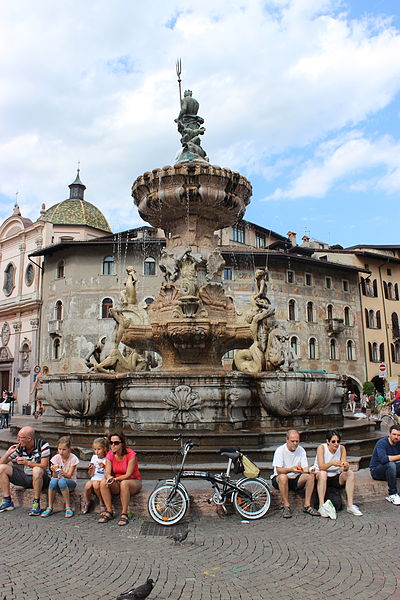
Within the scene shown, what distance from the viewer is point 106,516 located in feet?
19.1

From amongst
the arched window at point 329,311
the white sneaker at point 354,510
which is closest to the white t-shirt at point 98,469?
the white sneaker at point 354,510

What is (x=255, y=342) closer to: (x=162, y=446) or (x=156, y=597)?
(x=162, y=446)

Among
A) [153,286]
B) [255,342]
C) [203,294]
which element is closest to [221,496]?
[255,342]

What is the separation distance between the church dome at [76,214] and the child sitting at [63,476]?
135 ft

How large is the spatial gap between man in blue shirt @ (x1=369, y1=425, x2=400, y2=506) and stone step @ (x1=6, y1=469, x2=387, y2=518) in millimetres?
117

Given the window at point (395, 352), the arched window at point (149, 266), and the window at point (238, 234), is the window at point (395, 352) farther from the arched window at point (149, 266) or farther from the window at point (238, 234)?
the arched window at point (149, 266)

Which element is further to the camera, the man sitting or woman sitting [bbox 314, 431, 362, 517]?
the man sitting

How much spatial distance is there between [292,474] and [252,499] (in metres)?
0.62

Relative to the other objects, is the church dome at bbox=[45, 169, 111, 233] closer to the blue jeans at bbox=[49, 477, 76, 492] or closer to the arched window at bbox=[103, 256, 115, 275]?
the arched window at bbox=[103, 256, 115, 275]

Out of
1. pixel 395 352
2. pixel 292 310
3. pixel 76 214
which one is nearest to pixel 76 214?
pixel 76 214

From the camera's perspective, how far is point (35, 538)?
526 centimetres

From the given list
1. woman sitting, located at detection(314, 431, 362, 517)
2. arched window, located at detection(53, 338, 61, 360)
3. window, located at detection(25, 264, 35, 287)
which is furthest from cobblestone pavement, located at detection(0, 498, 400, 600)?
window, located at detection(25, 264, 35, 287)

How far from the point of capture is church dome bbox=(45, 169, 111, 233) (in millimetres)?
46844

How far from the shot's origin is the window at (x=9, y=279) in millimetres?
46338
